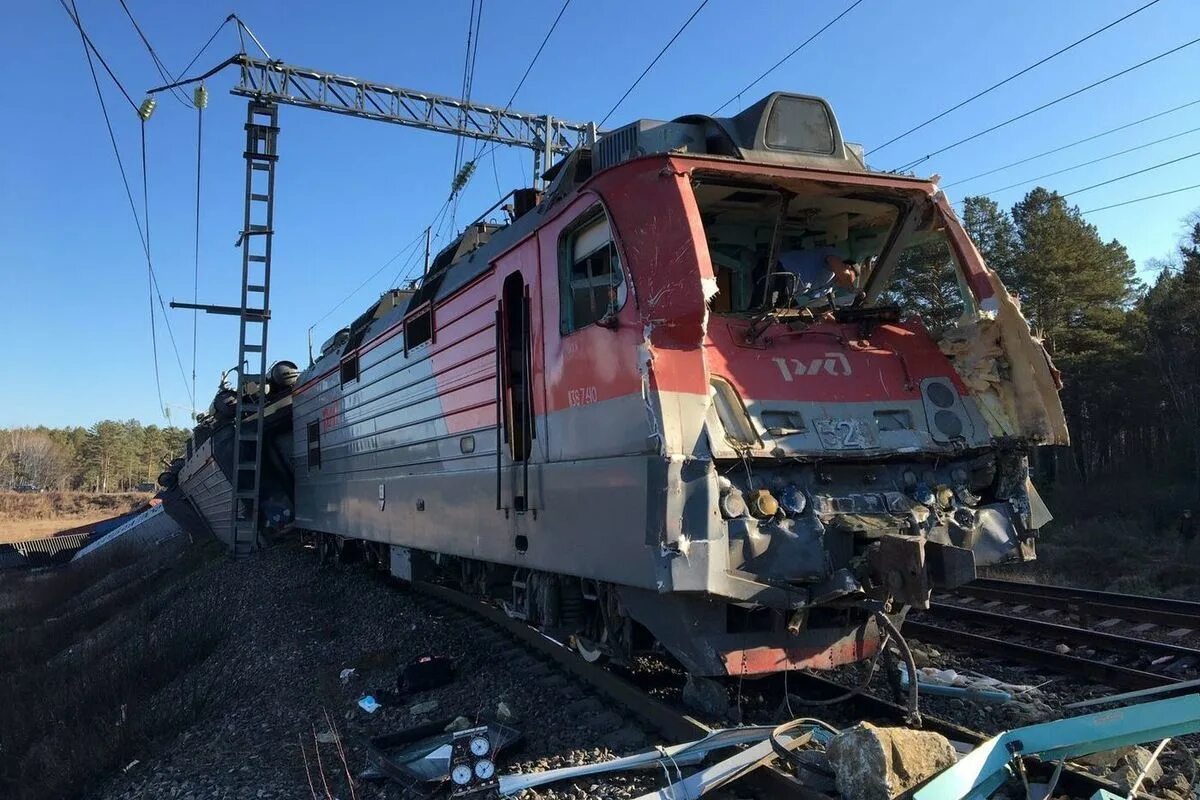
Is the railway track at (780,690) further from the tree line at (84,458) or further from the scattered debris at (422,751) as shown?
the tree line at (84,458)

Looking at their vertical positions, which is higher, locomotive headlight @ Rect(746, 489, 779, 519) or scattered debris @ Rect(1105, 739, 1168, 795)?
locomotive headlight @ Rect(746, 489, 779, 519)

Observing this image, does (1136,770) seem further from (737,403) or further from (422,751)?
(422,751)

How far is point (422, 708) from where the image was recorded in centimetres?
551

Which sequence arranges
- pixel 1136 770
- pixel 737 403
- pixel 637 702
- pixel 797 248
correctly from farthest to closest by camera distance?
1. pixel 797 248
2. pixel 637 702
3. pixel 737 403
4. pixel 1136 770

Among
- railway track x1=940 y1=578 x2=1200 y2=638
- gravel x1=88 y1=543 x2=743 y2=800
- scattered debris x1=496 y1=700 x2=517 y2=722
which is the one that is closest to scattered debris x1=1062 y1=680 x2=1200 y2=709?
gravel x1=88 y1=543 x2=743 y2=800

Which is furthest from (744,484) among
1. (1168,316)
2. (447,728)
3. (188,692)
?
(1168,316)

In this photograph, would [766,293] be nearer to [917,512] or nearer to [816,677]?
[917,512]

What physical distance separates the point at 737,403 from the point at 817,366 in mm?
736

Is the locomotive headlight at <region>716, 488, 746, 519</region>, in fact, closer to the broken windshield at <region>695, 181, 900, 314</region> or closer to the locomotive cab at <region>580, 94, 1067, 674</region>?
the locomotive cab at <region>580, 94, 1067, 674</region>

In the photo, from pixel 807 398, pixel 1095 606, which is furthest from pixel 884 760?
pixel 1095 606

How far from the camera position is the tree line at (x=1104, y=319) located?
27188 mm

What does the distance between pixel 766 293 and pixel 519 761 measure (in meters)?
3.16

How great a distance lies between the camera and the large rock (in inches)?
127

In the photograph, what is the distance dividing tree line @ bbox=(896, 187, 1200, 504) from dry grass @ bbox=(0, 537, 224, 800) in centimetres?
2512
